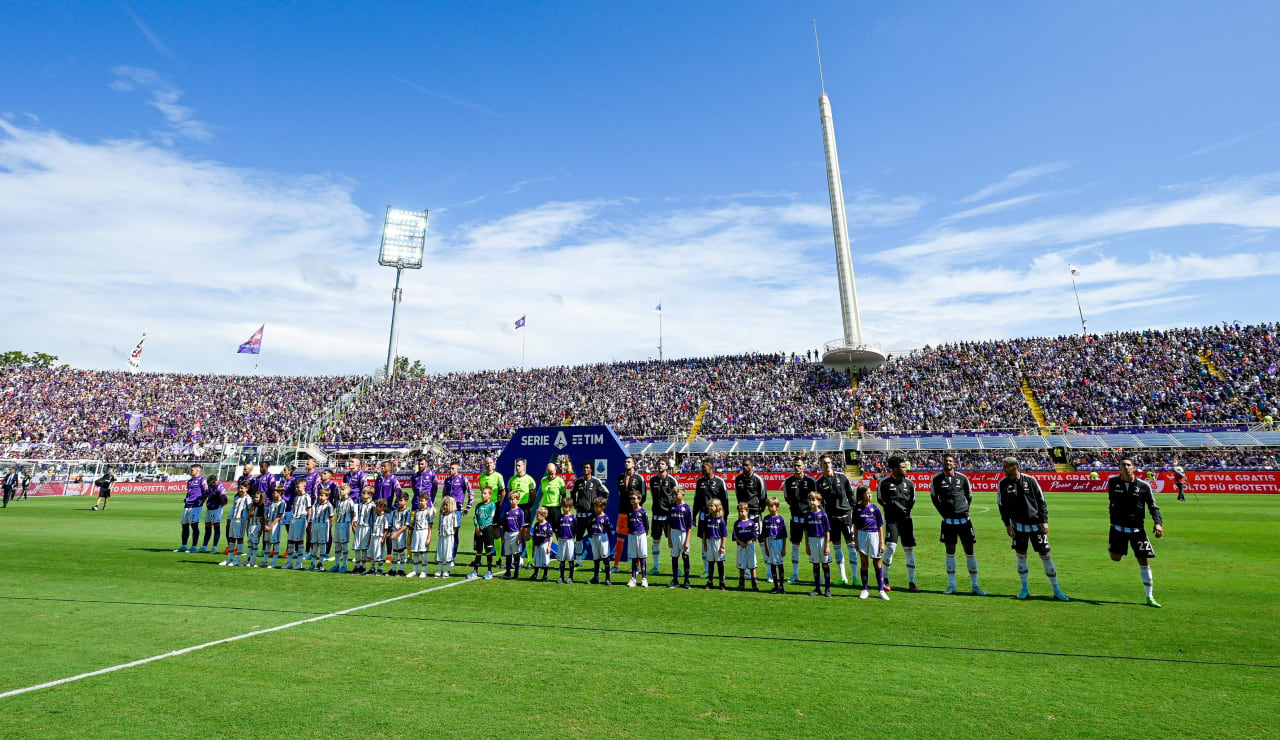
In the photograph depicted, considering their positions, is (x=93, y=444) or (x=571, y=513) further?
(x=93, y=444)

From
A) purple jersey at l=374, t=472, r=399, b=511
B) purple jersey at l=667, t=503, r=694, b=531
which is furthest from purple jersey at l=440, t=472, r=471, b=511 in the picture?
purple jersey at l=667, t=503, r=694, b=531

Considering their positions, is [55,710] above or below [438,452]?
below

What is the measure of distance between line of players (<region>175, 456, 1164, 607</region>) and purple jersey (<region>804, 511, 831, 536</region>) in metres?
0.02

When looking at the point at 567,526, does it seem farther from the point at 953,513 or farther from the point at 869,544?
the point at 953,513

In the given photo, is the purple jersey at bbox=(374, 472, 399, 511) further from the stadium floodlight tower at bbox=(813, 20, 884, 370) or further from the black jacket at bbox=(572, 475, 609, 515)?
the stadium floodlight tower at bbox=(813, 20, 884, 370)

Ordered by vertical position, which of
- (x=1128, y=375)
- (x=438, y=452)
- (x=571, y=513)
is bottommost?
(x=571, y=513)

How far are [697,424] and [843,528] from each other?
124 ft

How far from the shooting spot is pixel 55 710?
5266mm

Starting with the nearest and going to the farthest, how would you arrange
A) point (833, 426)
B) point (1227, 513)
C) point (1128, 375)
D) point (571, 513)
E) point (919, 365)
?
point (571, 513)
point (1227, 513)
point (1128, 375)
point (833, 426)
point (919, 365)

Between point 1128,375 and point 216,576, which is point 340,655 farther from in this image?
point 1128,375

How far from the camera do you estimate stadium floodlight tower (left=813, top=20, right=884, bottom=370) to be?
167ft

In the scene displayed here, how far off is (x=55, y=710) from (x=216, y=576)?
7.46 m

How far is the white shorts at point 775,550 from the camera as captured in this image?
35.1 feet

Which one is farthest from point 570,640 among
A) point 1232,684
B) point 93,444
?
point 93,444
